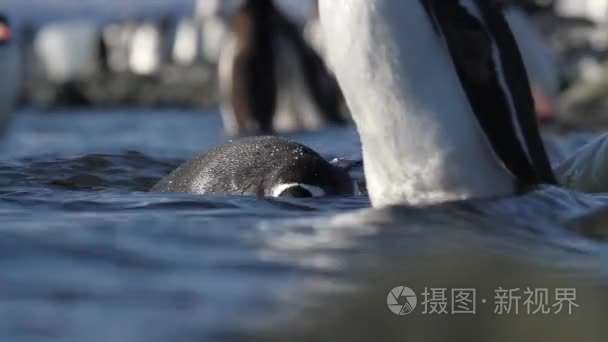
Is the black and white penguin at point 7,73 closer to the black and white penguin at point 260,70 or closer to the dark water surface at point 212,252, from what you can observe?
the black and white penguin at point 260,70

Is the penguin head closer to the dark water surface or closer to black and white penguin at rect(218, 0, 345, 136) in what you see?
→ the dark water surface

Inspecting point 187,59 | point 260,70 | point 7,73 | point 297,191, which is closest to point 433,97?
point 297,191

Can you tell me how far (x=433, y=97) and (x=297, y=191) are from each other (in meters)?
0.85

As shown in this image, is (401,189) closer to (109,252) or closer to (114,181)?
(109,252)

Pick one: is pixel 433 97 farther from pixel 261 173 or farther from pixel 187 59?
pixel 187 59

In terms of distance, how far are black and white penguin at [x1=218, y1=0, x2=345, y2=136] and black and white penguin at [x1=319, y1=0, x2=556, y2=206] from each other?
333 inches

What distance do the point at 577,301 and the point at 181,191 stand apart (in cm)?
227

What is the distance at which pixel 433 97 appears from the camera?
11.1 feet

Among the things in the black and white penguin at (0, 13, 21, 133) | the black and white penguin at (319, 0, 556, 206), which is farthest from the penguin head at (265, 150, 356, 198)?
the black and white penguin at (0, 13, 21, 133)

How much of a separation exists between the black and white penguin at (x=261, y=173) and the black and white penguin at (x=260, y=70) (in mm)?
7356

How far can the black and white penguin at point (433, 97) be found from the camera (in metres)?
3.35

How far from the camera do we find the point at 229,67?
12.5 meters

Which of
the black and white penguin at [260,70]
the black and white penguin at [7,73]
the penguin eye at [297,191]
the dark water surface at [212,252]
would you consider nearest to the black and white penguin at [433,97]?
the dark water surface at [212,252]

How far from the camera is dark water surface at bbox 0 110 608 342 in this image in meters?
2.10
